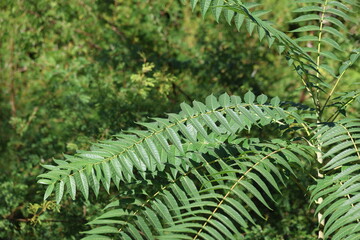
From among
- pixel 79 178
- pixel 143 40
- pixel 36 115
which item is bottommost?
pixel 79 178

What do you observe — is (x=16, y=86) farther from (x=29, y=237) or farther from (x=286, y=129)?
(x=286, y=129)

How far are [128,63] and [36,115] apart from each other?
1130 mm

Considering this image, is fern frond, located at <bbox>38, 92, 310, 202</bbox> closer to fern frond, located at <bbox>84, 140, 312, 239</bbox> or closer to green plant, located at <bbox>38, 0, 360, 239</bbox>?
green plant, located at <bbox>38, 0, 360, 239</bbox>

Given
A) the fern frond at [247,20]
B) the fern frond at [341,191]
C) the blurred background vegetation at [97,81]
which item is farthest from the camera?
the blurred background vegetation at [97,81]

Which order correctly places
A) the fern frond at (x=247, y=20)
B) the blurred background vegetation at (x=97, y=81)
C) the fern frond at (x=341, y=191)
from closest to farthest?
1. the fern frond at (x=341, y=191)
2. the fern frond at (x=247, y=20)
3. the blurred background vegetation at (x=97, y=81)

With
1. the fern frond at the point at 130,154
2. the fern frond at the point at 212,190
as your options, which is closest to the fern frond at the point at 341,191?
the fern frond at the point at 212,190

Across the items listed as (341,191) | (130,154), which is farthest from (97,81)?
(341,191)

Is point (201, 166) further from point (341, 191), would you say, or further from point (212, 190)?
point (341, 191)

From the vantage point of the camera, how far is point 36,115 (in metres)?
4.07

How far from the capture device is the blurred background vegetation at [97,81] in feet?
9.61

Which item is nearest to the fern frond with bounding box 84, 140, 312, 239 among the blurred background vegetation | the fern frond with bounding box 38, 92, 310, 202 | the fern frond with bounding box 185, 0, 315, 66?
the fern frond with bounding box 38, 92, 310, 202

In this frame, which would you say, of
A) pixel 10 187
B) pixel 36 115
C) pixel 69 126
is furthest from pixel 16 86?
pixel 10 187

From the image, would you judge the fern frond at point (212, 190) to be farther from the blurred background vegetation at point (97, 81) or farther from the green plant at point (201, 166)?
the blurred background vegetation at point (97, 81)

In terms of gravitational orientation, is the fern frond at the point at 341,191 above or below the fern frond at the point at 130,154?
below
